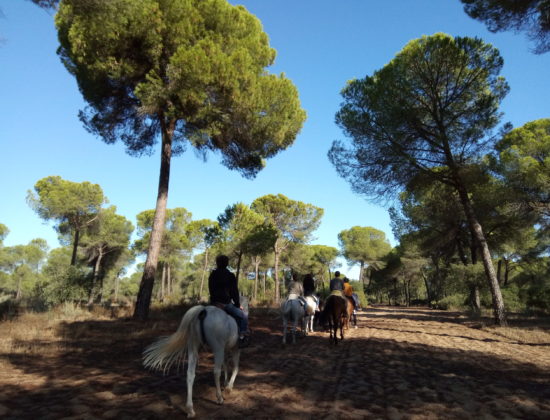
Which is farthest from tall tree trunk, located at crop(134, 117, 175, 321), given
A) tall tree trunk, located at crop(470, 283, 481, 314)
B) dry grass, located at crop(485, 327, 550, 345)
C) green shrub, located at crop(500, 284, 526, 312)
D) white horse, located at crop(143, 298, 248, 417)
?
green shrub, located at crop(500, 284, 526, 312)

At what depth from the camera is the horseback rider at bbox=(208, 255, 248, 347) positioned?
5195mm

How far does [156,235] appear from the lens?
12.2 meters

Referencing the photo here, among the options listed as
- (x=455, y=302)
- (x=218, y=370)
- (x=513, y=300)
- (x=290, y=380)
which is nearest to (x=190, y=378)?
(x=218, y=370)

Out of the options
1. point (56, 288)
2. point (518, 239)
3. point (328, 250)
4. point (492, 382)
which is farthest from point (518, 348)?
point (328, 250)

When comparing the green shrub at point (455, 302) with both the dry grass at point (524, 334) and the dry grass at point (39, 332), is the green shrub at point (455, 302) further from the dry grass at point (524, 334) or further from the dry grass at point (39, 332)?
the dry grass at point (39, 332)

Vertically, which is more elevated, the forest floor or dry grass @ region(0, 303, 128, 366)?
dry grass @ region(0, 303, 128, 366)

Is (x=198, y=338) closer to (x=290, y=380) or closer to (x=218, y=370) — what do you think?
(x=218, y=370)

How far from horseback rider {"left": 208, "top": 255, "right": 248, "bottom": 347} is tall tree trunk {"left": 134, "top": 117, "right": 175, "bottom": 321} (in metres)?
7.27

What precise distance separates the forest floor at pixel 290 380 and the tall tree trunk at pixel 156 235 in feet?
6.96

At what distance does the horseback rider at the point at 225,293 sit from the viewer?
17.0ft

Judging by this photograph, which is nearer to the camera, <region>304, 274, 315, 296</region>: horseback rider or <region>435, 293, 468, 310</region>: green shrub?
<region>304, 274, 315, 296</region>: horseback rider

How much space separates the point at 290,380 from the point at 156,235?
28.6 ft

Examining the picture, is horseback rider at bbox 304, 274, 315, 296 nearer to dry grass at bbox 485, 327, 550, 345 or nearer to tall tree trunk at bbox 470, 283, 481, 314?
dry grass at bbox 485, 327, 550, 345

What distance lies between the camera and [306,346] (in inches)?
350
